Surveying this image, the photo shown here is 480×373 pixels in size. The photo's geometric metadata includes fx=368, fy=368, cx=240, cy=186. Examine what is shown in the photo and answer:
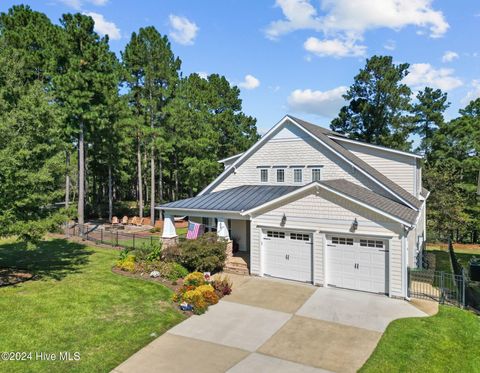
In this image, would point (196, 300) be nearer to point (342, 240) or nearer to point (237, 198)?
point (342, 240)

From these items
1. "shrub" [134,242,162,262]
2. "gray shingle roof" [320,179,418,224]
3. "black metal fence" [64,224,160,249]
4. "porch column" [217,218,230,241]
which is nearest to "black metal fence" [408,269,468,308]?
"gray shingle roof" [320,179,418,224]

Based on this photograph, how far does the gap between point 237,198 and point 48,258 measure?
1151cm

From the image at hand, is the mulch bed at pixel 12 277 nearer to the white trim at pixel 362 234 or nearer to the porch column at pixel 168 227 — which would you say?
the porch column at pixel 168 227

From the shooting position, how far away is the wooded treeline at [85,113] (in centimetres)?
1448

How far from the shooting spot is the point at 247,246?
22.3 m

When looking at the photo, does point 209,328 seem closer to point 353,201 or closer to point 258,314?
point 258,314

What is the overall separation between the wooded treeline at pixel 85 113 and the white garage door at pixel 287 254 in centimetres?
929

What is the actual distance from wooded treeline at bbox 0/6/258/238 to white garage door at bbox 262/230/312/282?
9.29 meters

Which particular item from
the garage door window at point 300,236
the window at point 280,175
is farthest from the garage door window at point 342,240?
the window at point 280,175

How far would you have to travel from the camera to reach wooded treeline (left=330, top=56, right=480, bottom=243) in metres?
38.6

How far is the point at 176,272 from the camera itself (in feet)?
55.3

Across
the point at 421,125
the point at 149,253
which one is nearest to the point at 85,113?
the point at 149,253

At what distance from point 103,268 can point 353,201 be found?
12.7m

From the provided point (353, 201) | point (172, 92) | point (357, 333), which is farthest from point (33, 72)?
point (357, 333)
